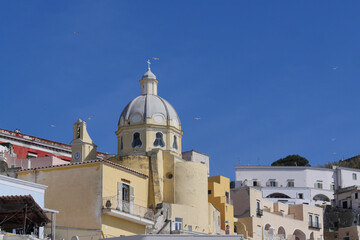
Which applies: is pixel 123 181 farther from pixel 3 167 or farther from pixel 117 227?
pixel 3 167

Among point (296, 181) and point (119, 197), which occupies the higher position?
point (296, 181)

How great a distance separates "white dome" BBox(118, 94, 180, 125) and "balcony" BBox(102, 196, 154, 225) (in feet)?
32.1

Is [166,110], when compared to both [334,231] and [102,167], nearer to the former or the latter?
[102,167]

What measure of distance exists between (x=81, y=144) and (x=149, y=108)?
17.7 ft

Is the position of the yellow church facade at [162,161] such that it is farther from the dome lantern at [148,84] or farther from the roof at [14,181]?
the roof at [14,181]

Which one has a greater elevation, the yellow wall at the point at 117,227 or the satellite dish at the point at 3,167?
the satellite dish at the point at 3,167

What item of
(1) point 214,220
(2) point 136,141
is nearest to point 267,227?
(1) point 214,220

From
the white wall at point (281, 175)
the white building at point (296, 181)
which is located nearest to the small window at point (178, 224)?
the white building at point (296, 181)

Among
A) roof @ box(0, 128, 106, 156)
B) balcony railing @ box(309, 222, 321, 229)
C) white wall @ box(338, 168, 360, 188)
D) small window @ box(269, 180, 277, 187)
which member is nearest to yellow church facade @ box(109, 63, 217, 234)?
roof @ box(0, 128, 106, 156)

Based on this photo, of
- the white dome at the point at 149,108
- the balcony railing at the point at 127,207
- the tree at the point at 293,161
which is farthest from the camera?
the tree at the point at 293,161

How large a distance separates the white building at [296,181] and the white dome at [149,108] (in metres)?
31.8

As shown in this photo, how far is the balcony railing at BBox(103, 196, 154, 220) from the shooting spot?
42375 mm

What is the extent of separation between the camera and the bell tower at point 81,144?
53.6 m

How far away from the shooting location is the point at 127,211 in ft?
145
